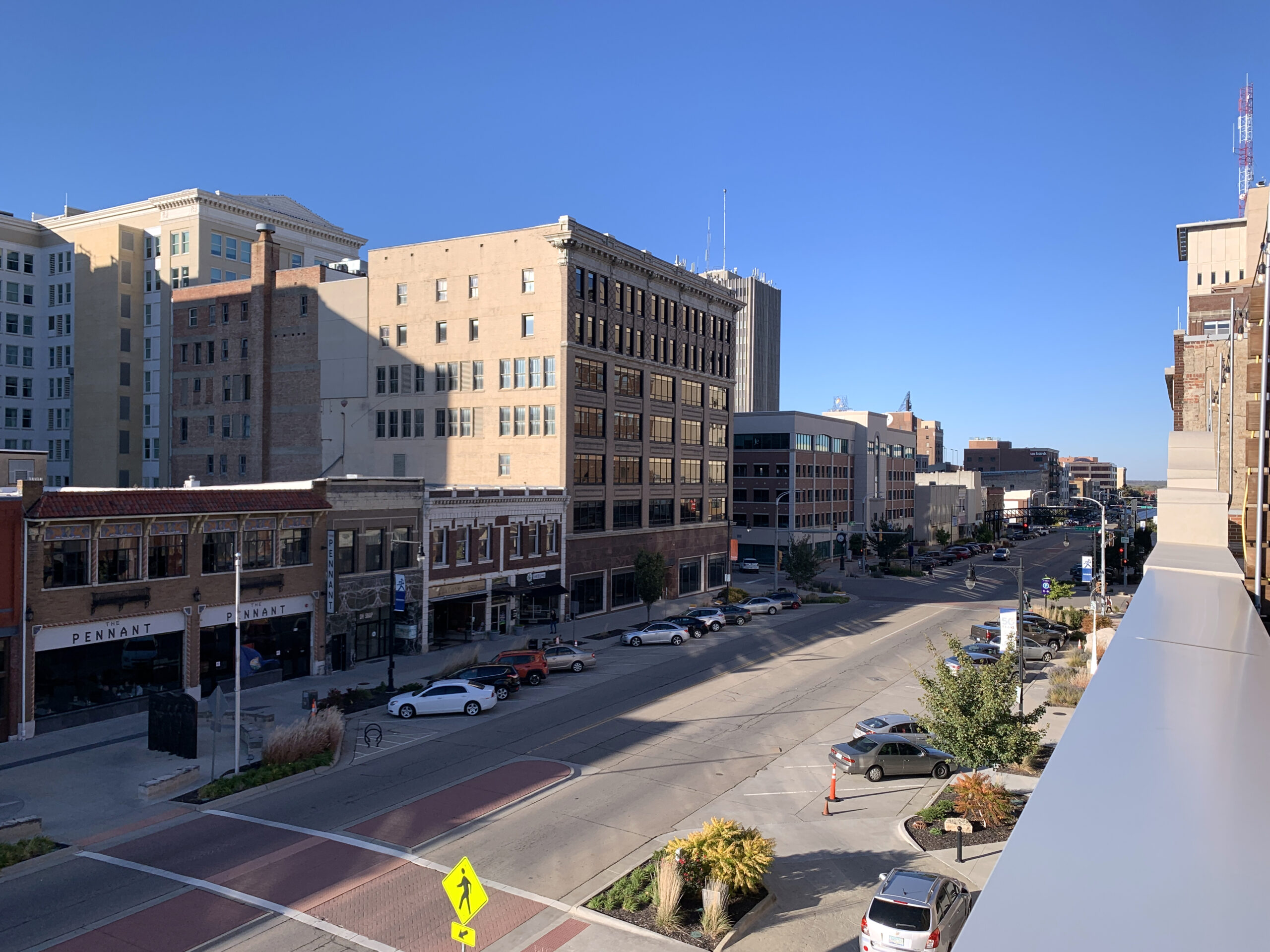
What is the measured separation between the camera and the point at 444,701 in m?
32.9

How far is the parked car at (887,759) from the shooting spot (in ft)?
83.7

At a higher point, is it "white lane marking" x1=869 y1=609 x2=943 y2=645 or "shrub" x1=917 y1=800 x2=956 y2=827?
"shrub" x1=917 y1=800 x2=956 y2=827

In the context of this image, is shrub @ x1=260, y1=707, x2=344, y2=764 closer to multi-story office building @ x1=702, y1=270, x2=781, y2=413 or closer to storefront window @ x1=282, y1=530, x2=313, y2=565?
storefront window @ x1=282, y1=530, x2=313, y2=565

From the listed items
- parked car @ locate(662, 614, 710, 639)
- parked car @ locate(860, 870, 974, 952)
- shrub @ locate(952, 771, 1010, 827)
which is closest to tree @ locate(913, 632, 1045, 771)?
shrub @ locate(952, 771, 1010, 827)

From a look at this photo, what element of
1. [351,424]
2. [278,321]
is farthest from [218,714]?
[278,321]

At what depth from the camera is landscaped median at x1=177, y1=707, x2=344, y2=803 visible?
23.9 meters

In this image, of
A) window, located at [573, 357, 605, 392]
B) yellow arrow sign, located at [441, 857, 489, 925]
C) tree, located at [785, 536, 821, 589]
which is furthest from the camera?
tree, located at [785, 536, 821, 589]

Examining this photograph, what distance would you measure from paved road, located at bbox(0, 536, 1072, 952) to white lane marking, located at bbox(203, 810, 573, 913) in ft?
0.17

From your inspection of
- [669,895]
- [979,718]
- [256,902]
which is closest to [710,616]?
[979,718]

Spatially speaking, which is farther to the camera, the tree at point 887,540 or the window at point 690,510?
the tree at point 887,540

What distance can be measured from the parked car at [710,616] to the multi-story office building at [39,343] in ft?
212

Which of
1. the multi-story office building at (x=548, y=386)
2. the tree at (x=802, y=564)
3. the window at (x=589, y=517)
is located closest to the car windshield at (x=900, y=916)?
the multi-story office building at (x=548, y=386)

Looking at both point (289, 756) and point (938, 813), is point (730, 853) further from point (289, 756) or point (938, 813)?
point (289, 756)

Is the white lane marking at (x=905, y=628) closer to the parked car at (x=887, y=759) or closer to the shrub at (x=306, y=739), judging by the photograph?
the parked car at (x=887, y=759)
